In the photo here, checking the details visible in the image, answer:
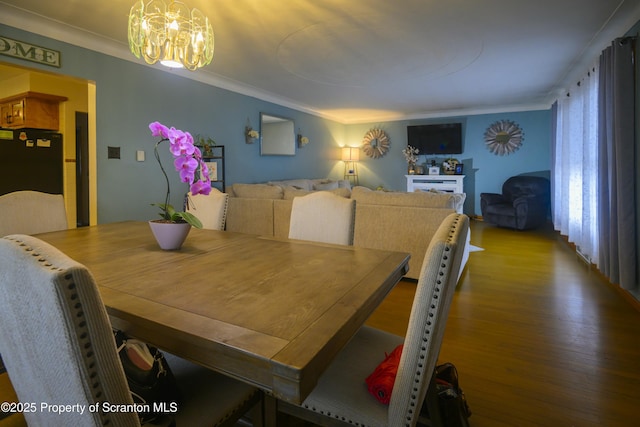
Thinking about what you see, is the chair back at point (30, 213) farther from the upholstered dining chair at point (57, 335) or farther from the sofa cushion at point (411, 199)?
the sofa cushion at point (411, 199)

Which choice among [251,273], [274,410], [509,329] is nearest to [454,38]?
[509,329]

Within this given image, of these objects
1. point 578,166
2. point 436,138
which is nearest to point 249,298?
point 578,166

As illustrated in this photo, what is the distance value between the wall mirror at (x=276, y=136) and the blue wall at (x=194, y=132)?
13cm

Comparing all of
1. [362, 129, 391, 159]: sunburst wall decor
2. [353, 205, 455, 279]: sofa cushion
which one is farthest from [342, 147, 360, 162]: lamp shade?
[353, 205, 455, 279]: sofa cushion

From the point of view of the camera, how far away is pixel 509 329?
7.93ft

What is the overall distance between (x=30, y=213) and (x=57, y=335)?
6.62 ft

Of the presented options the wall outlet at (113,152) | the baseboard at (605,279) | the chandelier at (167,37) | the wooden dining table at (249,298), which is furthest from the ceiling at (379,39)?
the baseboard at (605,279)

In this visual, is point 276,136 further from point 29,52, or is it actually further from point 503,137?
point 503,137

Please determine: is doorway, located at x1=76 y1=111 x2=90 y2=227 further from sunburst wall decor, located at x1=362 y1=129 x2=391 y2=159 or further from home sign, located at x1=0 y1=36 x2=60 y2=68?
sunburst wall decor, located at x1=362 y1=129 x2=391 y2=159

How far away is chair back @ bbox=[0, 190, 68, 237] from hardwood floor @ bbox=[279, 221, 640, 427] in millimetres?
1855

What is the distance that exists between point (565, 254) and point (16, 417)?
17.3 feet

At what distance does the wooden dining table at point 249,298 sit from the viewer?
0.73 metres

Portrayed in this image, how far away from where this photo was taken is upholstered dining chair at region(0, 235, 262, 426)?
56 centimetres

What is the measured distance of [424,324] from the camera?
0.85 meters
